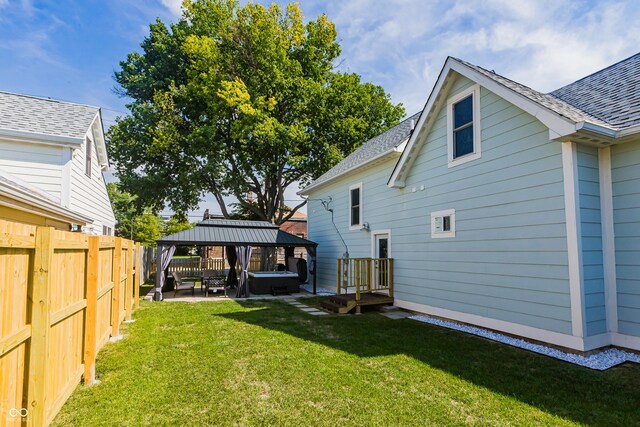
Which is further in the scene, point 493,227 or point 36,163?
point 36,163

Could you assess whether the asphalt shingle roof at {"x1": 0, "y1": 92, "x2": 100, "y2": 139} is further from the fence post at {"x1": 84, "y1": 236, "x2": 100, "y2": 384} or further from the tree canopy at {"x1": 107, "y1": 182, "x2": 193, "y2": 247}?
the tree canopy at {"x1": 107, "y1": 182, "x2": 193, "y2": 247}

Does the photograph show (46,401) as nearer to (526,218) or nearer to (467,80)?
(526,218)

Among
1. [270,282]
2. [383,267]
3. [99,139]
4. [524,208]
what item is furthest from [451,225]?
[99,139]

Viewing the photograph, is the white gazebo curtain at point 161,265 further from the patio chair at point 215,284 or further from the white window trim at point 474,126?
the white window trim at point 474,126

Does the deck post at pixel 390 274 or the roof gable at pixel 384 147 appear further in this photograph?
the roof gable at pixel 384 147

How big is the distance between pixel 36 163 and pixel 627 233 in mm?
11225

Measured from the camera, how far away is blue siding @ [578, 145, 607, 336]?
16.1 feet

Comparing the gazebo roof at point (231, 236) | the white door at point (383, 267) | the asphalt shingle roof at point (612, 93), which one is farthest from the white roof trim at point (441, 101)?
the gazebo roof at point (231, 236)

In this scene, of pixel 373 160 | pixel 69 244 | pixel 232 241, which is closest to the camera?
pixel 69 244

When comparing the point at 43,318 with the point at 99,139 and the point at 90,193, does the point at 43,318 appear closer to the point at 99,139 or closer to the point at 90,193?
the point at 90,193

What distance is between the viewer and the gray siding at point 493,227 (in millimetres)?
5273

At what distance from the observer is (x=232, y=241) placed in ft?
A: 37.1

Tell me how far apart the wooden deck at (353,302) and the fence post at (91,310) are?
5459 millimetres

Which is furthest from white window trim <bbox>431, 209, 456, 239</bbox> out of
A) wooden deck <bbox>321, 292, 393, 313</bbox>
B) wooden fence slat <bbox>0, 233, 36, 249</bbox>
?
wooden fence slat <bbox>0, 233, 36, 249</bbox>
